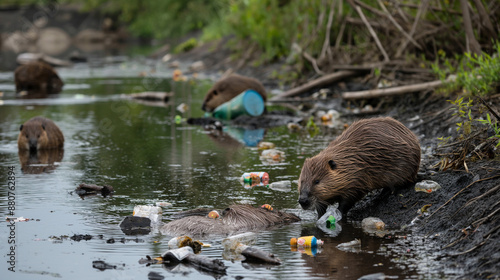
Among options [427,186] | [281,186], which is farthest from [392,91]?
[427,186]

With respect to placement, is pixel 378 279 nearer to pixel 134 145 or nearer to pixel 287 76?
pixel 134 145

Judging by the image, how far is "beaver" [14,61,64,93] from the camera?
18.9 meters

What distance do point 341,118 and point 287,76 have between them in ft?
15.9

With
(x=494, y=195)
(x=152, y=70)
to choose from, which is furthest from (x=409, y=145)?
(x=152, y=70)

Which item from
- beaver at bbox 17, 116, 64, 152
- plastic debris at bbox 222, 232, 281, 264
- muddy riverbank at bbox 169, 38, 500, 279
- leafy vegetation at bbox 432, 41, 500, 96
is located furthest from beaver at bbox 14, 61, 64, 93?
plastic debris at bbox 222, 232, 281, 264

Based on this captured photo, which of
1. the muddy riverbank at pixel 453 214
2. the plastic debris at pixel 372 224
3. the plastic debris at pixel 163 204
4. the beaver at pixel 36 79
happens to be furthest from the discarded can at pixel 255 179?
the beaver at pixel 36 79

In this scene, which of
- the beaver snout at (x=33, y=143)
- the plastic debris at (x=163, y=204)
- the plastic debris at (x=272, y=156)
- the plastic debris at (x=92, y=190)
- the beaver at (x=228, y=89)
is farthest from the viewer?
the beaver at (x=228, y=89)

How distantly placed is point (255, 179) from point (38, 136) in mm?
3870

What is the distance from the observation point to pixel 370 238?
5.48 meters

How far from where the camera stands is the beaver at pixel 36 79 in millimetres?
18922

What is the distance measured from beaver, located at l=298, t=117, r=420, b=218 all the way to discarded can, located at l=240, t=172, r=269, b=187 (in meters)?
1.29

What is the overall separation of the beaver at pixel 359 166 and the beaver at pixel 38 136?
501cm

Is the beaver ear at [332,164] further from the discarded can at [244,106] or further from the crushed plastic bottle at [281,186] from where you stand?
the discarded can at [244,106]

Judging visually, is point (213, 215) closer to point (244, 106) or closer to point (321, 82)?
point (244, 106)
